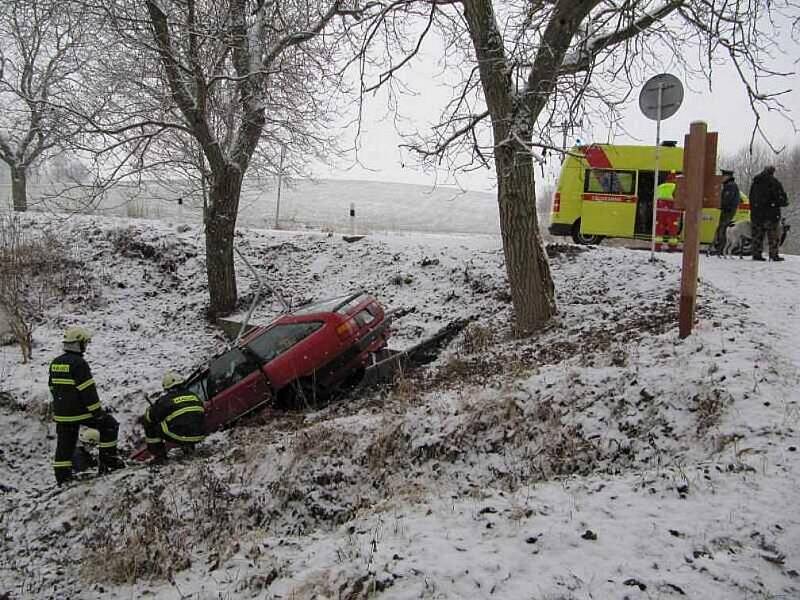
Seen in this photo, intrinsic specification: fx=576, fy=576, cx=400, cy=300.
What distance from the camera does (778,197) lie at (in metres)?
10.8

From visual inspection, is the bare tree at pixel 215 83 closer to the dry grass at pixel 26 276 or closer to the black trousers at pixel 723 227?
the dry grass at pixel 26 276

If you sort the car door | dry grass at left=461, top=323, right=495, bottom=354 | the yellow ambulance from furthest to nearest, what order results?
the yellow ambulance, dry grass at left=461, top=323, right=495, bottom=354, the car door

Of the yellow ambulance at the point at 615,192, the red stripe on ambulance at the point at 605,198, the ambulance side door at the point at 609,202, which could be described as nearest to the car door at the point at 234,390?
the yellow ambulance at the point at 615,192

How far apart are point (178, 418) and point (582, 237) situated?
11.5 meters

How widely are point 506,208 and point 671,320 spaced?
2527 millimetres

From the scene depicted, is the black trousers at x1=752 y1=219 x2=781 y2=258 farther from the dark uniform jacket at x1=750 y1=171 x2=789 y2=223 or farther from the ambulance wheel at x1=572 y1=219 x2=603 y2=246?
the ambulance wheel at x1=572 y1=219 x2=603 y2=246

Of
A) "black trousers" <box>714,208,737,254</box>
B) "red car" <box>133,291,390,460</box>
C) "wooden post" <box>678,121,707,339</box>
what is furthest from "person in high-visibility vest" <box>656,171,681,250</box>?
"red car" <box>133,291,390,460</box>

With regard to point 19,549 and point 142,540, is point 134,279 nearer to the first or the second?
→ point 19,549

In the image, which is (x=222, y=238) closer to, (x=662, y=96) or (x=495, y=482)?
(x=662, y=96)

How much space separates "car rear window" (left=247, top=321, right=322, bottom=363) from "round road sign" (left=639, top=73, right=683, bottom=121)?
18.8 feet

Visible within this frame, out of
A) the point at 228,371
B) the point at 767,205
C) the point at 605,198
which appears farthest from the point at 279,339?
the point at 605,198

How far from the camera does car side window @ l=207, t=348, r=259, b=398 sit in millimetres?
7344

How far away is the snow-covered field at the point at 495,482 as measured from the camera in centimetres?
308

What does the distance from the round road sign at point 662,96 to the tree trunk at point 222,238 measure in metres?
7.12
